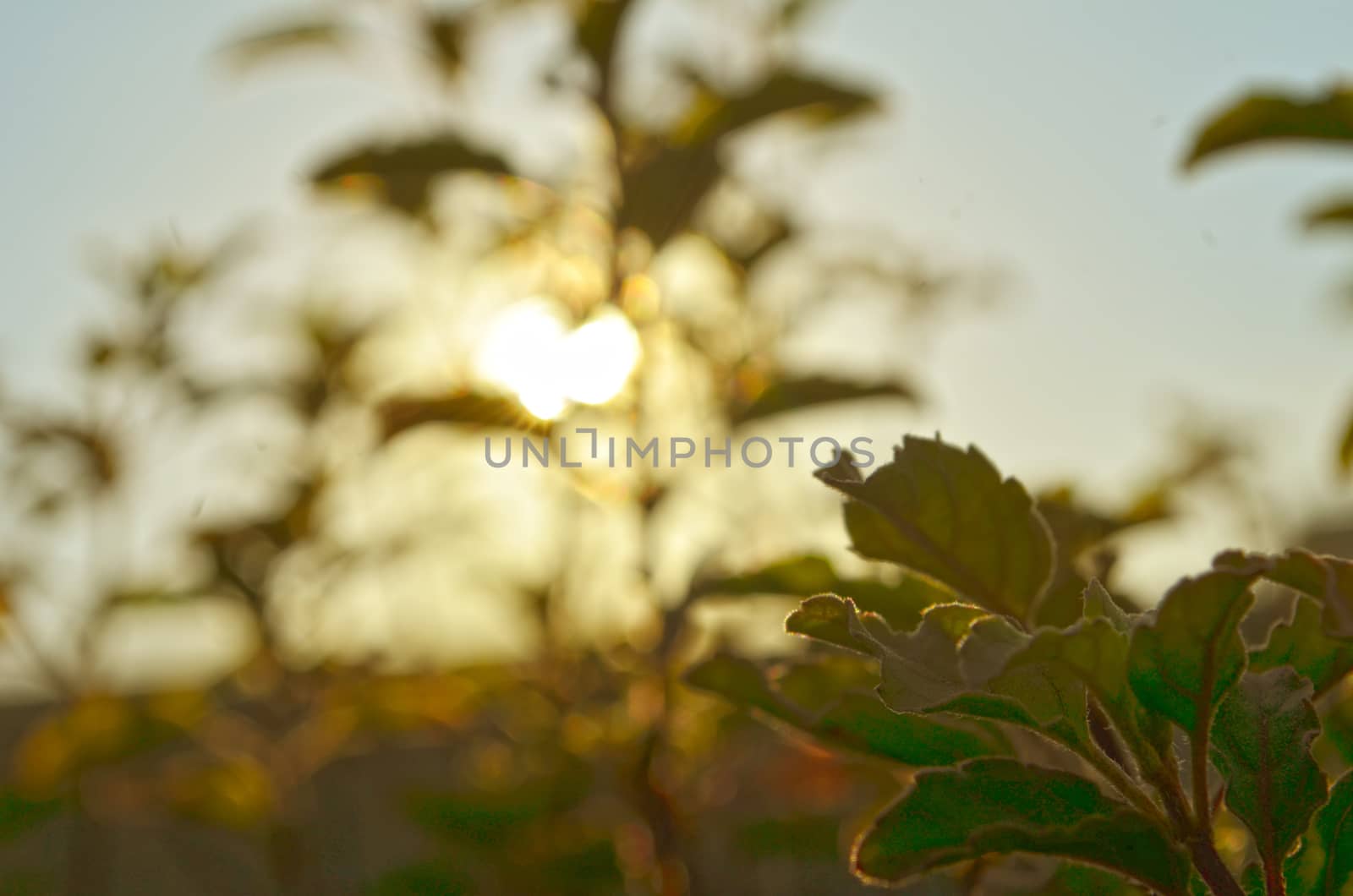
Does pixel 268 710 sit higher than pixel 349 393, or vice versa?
pixel 349 393

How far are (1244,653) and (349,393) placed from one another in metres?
4.01

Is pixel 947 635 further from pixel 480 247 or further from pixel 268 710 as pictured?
pixel 268 710

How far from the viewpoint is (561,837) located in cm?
288

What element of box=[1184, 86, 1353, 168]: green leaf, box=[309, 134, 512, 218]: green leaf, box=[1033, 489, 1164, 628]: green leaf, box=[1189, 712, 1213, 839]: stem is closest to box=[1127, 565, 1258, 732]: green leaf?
box=[1189, 712, 1213, 839]: stem

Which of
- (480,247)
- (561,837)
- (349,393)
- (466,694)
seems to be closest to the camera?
(561,837)

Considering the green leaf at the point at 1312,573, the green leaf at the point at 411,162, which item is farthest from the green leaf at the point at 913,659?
the green leaf at the point at 411,162

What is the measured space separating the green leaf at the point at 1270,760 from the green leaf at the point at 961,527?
0.14 metres

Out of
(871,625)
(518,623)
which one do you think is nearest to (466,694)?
(518,623)

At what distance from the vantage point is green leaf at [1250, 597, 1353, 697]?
71 centimetres

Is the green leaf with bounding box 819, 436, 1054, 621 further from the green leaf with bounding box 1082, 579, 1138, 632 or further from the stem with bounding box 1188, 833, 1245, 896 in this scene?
the stem with bounding box 1188, 833, 1245, 896

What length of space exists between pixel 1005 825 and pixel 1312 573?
0.67 ft

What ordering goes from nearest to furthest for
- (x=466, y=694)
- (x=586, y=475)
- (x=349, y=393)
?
1. (x=586, y=475)
2. (x=466, y=694)
3. (x=349, y=393)

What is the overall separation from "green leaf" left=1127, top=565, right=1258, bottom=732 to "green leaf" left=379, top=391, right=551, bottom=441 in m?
1.60

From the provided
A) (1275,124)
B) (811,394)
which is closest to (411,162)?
(811,394)
